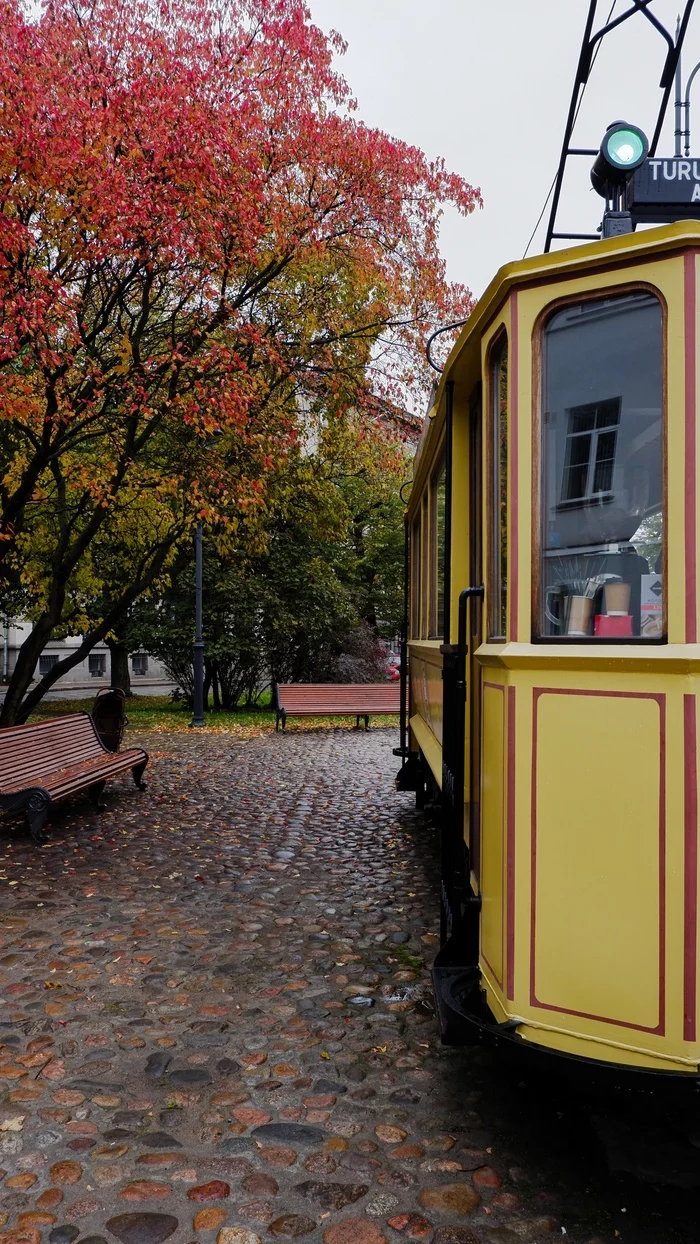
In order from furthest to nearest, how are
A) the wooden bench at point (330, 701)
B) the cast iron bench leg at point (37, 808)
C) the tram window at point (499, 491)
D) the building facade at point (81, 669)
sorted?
the building facade at point (81, 669)
the wooden bench at point (330, 701)
the cast iron bench leg at point (37, 808)
the tram window at point (499, 491)

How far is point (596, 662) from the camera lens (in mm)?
2621

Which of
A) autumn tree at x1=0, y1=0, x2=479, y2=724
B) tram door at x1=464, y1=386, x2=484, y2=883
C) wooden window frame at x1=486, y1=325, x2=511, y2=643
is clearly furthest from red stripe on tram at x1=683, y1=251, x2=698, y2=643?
autumn tree at x1=0, y1=0, x2=479, y2=724

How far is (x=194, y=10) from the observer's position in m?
9.02

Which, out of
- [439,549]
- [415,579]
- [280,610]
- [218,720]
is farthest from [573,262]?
[280,610]

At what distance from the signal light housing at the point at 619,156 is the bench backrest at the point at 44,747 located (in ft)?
19.2

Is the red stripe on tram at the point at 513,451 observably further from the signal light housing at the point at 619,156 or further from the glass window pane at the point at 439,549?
the glass window pane at the point at 439,549

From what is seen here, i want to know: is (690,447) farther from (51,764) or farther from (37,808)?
(51,764)

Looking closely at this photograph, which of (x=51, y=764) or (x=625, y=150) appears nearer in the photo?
(x=625, y=150)

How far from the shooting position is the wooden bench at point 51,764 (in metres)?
6.97

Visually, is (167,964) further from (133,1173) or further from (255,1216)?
(255,1216)

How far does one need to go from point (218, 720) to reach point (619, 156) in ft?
53.5

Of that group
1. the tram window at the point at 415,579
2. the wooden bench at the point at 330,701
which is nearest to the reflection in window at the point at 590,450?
the tram window at the point at 415,579

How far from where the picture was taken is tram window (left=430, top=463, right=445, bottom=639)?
5285mm

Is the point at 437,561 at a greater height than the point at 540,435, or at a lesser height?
lesser
